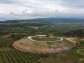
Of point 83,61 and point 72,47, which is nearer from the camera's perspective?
point 83,61

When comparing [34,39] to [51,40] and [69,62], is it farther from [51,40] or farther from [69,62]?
[69,62]

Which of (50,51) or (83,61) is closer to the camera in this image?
(83,61)

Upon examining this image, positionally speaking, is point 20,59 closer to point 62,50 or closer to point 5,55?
point 5,55

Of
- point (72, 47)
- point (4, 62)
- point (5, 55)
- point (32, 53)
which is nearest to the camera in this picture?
point (4, 62)

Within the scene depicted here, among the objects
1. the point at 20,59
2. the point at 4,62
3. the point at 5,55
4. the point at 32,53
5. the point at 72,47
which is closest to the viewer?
the point at 4,62

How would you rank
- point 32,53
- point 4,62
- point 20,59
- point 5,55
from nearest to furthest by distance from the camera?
point 4,62 → point 20,59 → point 5,55 → point 32,53

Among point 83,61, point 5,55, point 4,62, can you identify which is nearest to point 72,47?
point 83,61

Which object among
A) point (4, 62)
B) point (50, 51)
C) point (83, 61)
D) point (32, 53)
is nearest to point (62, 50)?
point (50, 51)

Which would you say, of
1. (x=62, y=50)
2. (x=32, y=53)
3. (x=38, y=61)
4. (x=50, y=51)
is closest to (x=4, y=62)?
(x=38, y=61)

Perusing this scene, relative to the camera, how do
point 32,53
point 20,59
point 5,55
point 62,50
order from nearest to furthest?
point 20,59
point 5,55
point 32,53
point 62,50
